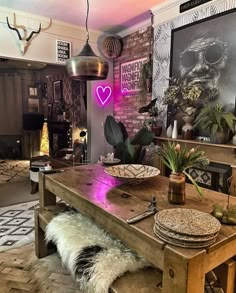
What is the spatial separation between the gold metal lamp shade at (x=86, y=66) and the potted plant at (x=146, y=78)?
1.86m

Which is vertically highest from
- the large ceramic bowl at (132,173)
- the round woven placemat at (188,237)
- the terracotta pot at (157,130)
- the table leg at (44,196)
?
the terracotta pot at (157,130)

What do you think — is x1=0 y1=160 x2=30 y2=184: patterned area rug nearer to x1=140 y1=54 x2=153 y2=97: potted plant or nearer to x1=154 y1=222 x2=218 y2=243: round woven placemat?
x1=140 y1=54 x2=153 y2=97: potted plant

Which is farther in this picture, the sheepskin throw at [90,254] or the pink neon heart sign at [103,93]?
the pink neon heart sign at [103,93]

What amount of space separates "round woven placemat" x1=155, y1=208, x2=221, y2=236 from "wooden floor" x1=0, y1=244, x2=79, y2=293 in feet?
3.55

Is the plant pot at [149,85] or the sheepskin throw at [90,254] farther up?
the plant pot at [149,85]

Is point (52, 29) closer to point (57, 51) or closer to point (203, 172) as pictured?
point (57, 51)

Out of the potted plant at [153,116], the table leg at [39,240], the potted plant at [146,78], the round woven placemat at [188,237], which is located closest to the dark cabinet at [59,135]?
the potted plant at [146,78]

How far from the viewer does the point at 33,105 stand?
296 inches

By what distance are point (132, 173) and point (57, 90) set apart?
5.18 metres

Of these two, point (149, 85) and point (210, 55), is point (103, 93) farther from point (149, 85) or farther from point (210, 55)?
point (210, 55)

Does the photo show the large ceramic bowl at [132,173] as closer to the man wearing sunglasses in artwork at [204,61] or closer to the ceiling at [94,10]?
Result: the man wearing sunglasses in artwork at [204,61]

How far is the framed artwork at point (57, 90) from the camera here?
640cm

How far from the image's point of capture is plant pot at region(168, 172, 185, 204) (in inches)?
57.6

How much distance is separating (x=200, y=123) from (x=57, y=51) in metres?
2.48
